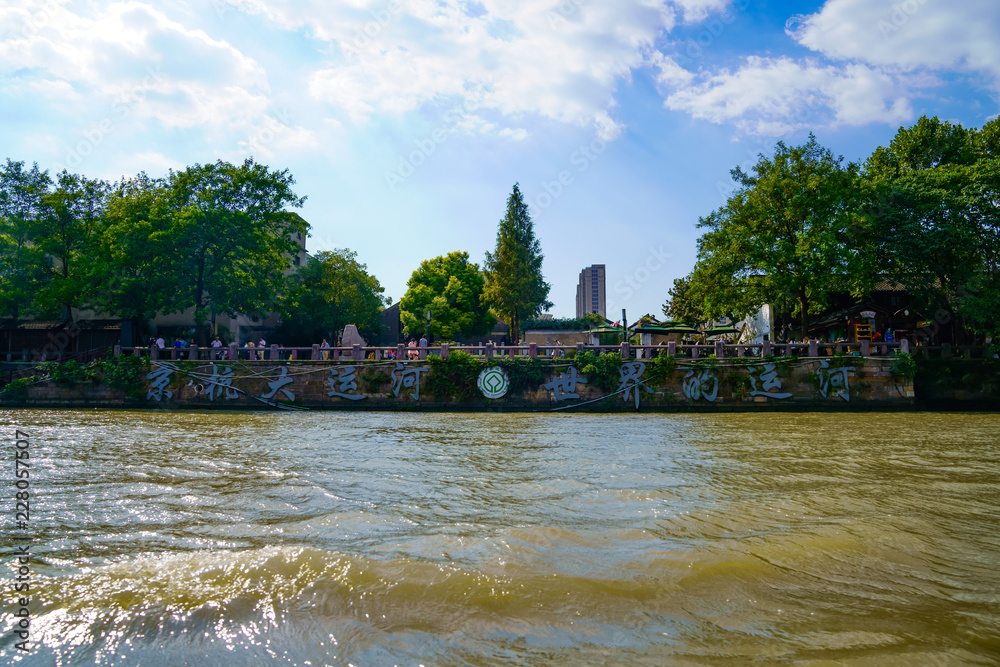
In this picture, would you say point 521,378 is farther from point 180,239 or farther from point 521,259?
point 521,259

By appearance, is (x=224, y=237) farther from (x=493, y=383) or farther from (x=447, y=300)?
(x=447, y=300)

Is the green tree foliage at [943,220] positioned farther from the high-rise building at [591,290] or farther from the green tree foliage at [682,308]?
the high-rise building at [591,290]

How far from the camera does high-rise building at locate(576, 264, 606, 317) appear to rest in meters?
157

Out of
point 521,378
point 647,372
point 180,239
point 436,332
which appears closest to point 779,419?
point 647,372

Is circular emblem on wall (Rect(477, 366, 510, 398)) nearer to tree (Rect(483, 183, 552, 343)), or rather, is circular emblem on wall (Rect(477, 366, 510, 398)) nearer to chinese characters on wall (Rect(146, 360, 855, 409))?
chinese characters on wall (Rect(146, 360, 855, 409))

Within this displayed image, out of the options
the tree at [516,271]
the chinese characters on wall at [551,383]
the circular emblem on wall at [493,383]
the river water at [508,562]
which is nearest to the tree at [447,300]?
the tree at [516,271]

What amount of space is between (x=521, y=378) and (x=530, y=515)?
53.6 ft

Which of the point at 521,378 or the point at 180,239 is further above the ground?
the point at 180,239

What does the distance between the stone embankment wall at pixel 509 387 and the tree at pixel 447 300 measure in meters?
18.5

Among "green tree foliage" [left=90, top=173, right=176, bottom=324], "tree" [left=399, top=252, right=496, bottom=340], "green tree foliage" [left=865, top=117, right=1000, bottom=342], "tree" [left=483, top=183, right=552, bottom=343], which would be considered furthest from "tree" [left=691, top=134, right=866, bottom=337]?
"green tree foliage" [left=90, top=173, right=176, bottom=324]

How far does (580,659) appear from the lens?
9.05 feet

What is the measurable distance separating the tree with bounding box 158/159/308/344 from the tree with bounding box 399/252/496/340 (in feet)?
48.7

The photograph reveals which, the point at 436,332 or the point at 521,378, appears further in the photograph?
the point at 436,332

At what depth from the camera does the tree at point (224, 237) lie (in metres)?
24.8
